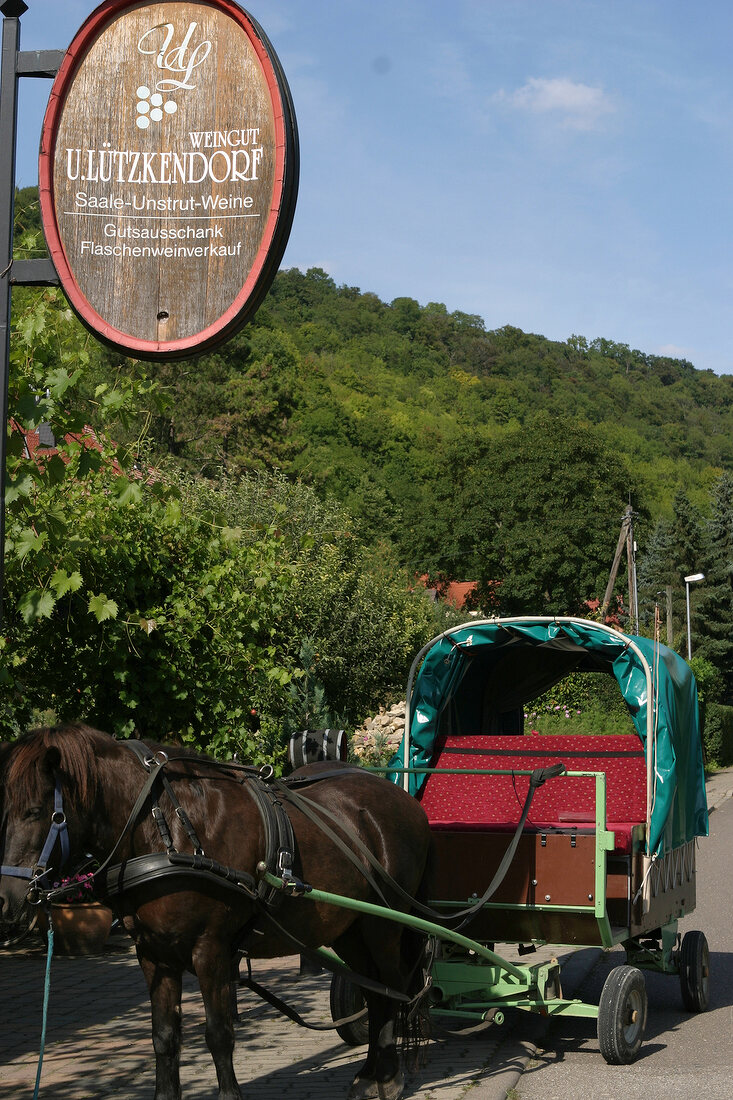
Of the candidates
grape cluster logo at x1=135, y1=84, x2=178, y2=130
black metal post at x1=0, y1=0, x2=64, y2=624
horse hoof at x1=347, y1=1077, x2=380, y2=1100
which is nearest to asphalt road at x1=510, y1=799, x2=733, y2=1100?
horse hoof at x1=347, y1=1077, x2=380, y2=1100

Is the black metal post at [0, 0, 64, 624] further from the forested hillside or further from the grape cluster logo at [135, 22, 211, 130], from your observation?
the forested hillside

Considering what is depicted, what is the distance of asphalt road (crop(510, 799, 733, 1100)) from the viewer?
6.22 metres

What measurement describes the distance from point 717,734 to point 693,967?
32434 millimetres

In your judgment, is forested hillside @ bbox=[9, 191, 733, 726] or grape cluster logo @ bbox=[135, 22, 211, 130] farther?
forested hillside @ bbox=[9, 191, 733, 726]

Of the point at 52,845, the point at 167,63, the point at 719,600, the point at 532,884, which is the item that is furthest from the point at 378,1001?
the point at 719,600

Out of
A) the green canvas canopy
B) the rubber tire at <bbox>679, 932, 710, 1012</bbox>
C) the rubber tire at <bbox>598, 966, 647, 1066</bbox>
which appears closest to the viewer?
the rubber tire at <bbox>598, 966, 647, 1066</bbox>

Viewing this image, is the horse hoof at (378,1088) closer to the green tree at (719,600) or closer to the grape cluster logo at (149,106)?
the grape cluster logo at (149,106)

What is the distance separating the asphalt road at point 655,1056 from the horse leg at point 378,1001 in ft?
2.31

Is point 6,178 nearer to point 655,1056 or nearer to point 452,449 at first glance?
point 655,1056

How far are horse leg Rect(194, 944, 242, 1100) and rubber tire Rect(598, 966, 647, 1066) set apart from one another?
2.64 metres

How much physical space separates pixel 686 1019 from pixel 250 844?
441 cm

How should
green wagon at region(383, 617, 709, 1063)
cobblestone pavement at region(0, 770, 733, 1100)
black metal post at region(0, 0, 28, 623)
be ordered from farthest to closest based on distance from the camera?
1. green wagon at region(383, 617, 709, 1063)
2. cobblestone pavement at region(0, 770, 733, 1100)
3. black metal post at region(0, 0, 28, 623)

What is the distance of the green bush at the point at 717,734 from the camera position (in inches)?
1510

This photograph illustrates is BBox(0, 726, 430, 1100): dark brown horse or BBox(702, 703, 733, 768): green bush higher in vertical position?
BBox(0, 726, 430, 1100): dark brown horse
